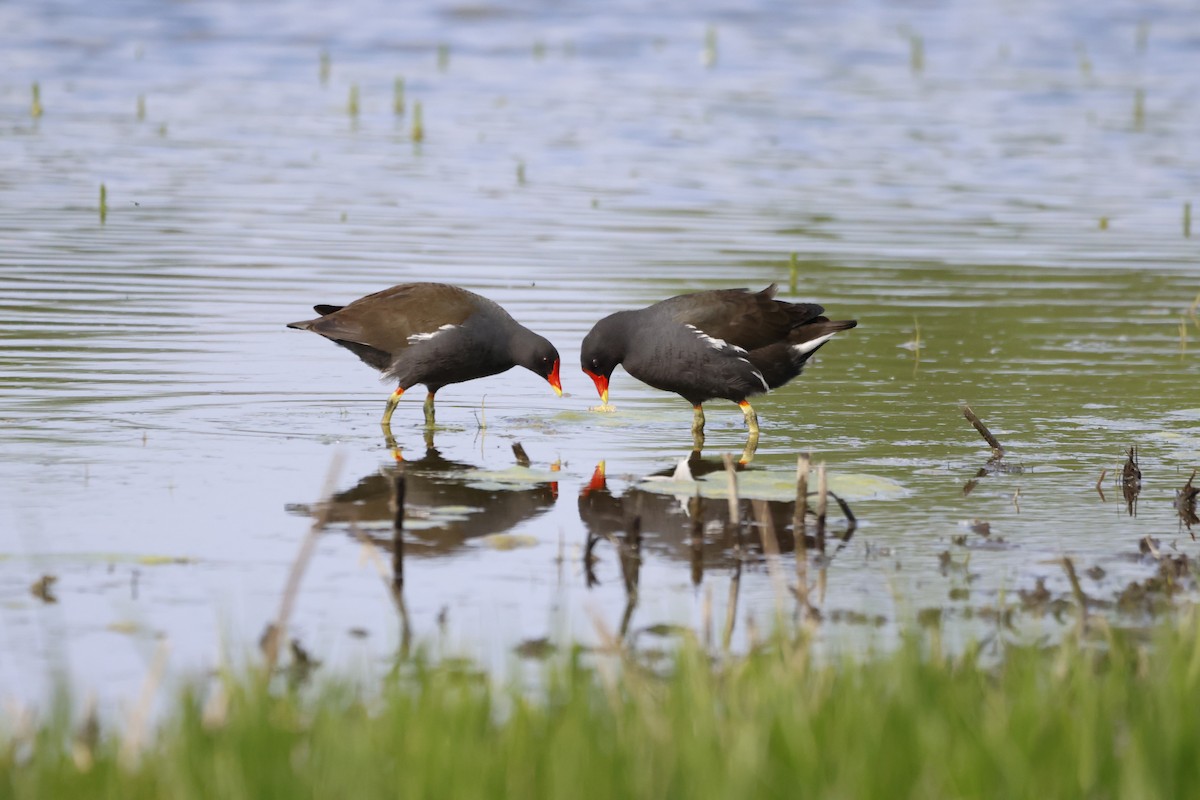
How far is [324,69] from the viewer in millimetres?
31953

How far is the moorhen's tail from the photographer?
10.5m

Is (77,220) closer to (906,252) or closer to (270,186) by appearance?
(270,186)

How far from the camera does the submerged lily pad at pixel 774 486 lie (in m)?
8.47

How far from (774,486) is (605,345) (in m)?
2.09

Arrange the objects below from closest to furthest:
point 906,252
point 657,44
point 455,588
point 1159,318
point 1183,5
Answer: point 455,588, point 1159,318, point 906,252, point 657,44, point 1183,5

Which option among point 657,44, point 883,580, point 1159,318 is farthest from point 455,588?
point 657,44

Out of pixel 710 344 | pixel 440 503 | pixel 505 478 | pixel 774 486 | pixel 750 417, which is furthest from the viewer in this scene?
pixel 750 417

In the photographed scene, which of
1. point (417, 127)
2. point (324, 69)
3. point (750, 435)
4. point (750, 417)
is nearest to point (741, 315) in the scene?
point (750, 417)

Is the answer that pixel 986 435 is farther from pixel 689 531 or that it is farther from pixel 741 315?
pixel 689 531

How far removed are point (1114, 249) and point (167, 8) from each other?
2743 centimetres

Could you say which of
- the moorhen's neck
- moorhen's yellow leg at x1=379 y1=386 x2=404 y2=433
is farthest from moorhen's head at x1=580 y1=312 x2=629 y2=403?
moorhen's yellow leg at x1=379 y1=386 x2=404 y2=433

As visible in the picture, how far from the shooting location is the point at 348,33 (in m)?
38.8

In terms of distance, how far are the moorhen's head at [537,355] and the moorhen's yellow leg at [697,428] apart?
77 cm

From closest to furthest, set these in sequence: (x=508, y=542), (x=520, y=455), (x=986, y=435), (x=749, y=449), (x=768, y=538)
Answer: (x=768, y=538), (x=508, y=542), (x=986, y=435), (x=520, y=455), (x=749, y=449)
